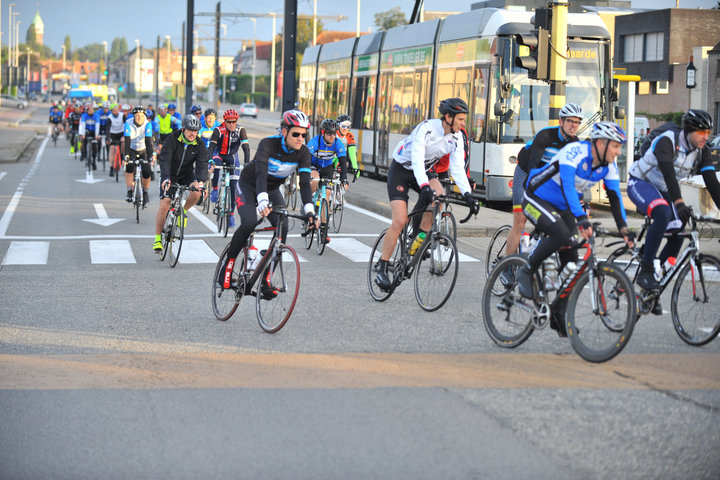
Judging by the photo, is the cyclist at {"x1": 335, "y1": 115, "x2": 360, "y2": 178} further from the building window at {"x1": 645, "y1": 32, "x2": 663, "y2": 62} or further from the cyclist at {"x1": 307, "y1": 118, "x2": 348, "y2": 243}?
the building window at {"x1": 645, "y1": 32, "x2": 663, "y2": 62}

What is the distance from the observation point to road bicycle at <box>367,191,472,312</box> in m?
9.59

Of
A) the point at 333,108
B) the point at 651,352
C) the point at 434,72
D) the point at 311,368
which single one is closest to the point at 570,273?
the point at 651,352

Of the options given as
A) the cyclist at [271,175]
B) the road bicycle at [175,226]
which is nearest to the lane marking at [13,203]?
the road bicycle at [175,226]

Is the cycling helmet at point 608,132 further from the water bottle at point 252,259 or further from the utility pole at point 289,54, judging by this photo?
the utility pole at point 289,54

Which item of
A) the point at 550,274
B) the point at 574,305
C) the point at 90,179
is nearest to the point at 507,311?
the point at 550,274

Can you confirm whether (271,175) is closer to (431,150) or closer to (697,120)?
(431,150)

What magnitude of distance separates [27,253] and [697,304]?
921cm

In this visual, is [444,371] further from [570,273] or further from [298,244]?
[298,244]

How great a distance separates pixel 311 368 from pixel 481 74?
595 inches

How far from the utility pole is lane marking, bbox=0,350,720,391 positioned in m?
17.3

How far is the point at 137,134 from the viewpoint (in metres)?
20.3

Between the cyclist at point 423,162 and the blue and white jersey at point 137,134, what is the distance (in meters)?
10.7

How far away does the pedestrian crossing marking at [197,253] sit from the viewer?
1386 cm

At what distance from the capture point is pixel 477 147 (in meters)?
21.7
